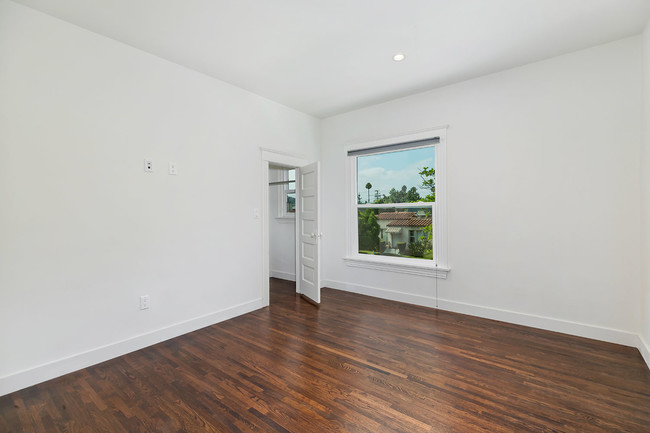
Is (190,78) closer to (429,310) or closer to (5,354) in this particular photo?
(5,354)

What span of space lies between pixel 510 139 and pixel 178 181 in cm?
342

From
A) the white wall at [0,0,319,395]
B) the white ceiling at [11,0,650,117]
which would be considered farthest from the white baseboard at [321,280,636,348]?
the white ceiling at [11,0,650,117]

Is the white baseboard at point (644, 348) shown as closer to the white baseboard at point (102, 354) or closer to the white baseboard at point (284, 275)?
the white baseboard at point (102, 354)

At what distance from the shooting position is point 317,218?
13.3ft

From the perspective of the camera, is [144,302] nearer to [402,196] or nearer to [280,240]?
[280,240]

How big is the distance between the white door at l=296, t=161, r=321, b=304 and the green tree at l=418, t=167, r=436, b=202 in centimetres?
134

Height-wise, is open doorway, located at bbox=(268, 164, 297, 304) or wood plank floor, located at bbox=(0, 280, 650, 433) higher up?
open doorway, located at bbox=(268, 164, 297, 304)

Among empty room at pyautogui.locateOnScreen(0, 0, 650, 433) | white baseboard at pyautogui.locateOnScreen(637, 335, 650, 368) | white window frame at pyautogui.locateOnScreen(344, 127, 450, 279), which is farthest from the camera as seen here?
white window frame at pyautogui.locateOnScreen(344, 127, 450, 279)

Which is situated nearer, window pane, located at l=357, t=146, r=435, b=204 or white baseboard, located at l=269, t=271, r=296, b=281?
window pane, located at l=357, t=146, r=435, b=204

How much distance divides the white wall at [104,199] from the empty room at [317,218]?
0.02 meters

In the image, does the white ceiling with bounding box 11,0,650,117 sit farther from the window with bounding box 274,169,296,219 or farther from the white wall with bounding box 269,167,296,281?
the white wall with bounding box 269,167,296,281

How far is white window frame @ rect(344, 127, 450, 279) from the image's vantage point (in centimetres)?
377

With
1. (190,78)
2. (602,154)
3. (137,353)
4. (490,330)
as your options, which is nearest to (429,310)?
(490,330)

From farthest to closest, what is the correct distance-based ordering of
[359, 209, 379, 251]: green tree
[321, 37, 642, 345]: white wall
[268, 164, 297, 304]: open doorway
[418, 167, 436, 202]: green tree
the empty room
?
1. [268, 164, 297, 304]: open doorway
2. [359, 209, 379, 251]: green tree
3. [418, 167, 436, 202]: green tree
4. [321, 37, 642, 345]: white wall
5. the empty room
